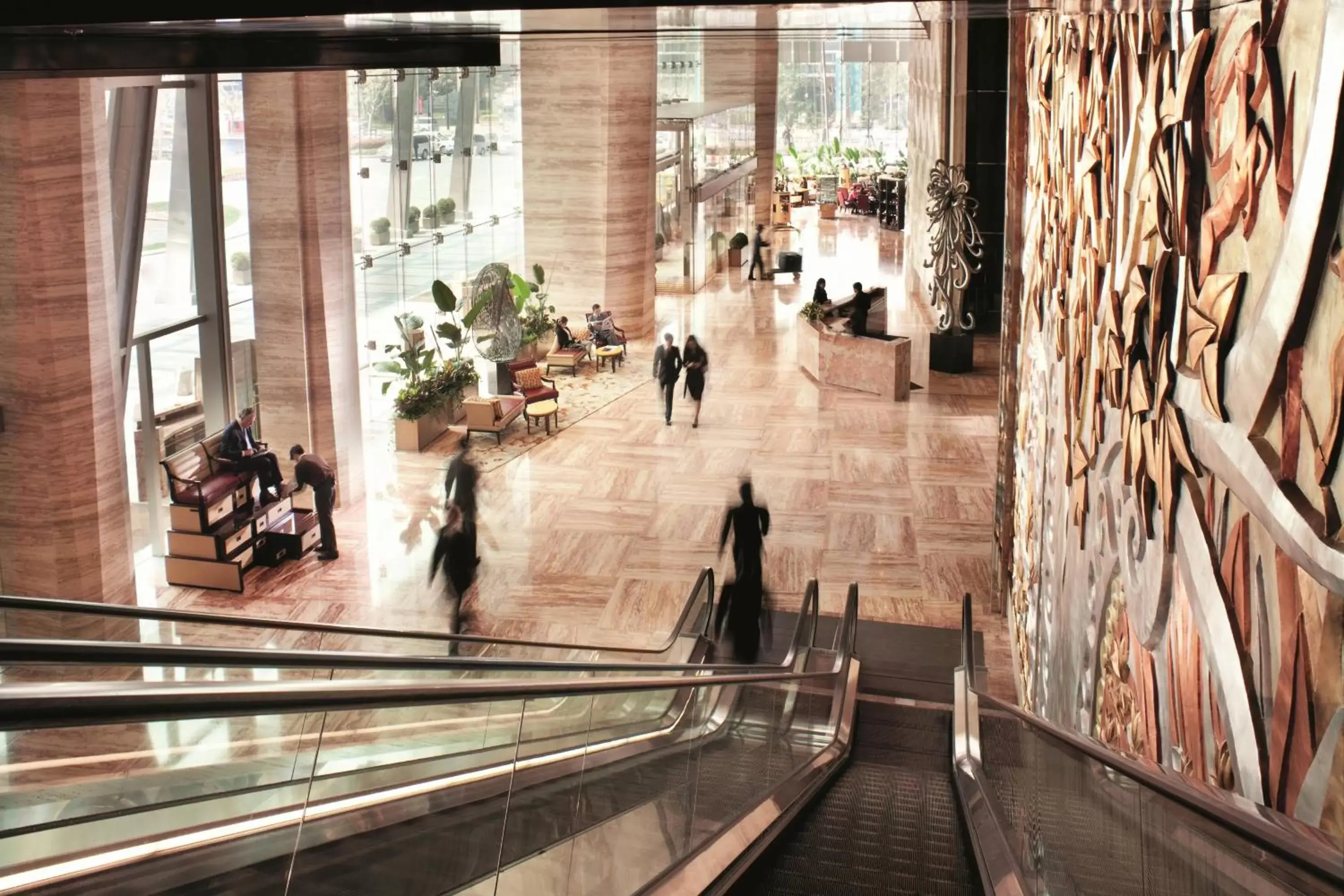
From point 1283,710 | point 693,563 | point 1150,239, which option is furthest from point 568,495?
point 1283,710

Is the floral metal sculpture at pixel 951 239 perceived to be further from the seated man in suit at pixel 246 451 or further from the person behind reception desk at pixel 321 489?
the seated man in suit at pixel 246 451

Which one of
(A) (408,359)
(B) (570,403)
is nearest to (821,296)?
(B) (570,403)

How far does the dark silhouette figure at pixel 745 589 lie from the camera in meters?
9.77

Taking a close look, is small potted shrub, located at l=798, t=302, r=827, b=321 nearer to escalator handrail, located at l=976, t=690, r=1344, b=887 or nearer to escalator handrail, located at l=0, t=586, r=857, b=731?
escalator handrail, located at l=976, t=690, r=1344, b=887

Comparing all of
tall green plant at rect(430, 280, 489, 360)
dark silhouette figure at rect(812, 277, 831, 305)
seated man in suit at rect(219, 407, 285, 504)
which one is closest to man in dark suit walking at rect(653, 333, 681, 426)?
tall green plant at rect(430, 280, 489, 360)

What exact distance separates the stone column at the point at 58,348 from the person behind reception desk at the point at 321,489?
6.75ft

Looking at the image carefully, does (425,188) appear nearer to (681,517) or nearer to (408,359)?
(408,359)

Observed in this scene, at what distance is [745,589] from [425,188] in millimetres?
9261

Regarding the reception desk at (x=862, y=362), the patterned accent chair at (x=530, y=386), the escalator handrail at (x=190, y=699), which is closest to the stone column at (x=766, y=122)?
the reception desk at (x=862, y=362)

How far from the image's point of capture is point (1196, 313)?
2801 millimetres

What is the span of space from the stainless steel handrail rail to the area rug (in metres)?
11.8

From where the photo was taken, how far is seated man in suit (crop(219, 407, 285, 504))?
1209 cm

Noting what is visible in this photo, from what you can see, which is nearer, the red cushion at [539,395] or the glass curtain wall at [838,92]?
the red cushion at [539,395]

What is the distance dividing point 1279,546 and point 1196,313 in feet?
2.44
